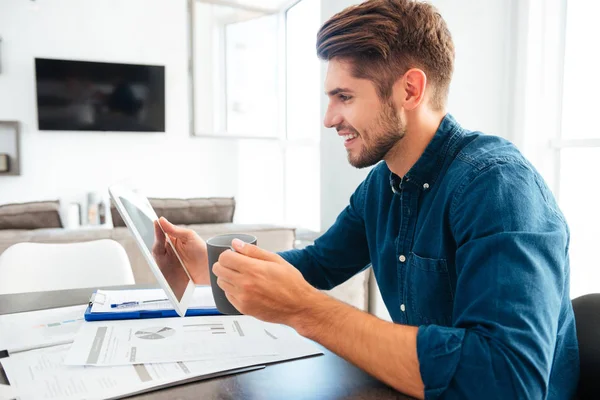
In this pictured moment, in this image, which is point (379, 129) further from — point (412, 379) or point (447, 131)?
point (412, 379)

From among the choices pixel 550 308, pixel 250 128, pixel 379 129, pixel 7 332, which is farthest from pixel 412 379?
pixel 250 128

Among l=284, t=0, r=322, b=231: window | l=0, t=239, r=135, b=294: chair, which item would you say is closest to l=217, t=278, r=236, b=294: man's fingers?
l=0, t=239, r=135, b=294: chair

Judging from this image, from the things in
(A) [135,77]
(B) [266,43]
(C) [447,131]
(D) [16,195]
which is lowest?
(D) [16,195]

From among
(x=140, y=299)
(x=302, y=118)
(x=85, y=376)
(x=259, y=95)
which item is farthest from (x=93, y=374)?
(x=259, y=95)

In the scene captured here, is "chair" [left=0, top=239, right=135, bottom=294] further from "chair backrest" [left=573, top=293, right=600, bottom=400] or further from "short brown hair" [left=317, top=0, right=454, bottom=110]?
"chair backrest" [left=573, top=293, right=600, bottom=400]

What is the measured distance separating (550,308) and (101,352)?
73 centimetres

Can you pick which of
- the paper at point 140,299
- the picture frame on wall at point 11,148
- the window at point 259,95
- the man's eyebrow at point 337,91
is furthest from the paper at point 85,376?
the picture frame on wall at point 11,148

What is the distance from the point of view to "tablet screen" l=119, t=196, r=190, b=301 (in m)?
0.86

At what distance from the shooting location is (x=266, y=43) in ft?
19.0

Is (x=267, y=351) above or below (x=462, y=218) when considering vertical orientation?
below

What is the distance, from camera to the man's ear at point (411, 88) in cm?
95

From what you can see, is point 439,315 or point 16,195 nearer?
point 439,315

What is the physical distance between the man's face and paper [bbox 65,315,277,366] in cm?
45

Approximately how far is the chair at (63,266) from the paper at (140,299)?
0.37 meters
